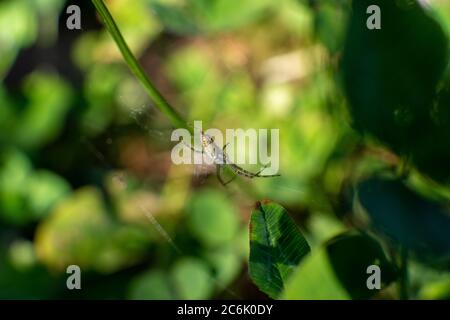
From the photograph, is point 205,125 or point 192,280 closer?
point 192,280

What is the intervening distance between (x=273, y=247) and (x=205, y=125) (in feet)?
2.01

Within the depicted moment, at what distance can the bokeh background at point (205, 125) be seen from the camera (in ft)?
1.77

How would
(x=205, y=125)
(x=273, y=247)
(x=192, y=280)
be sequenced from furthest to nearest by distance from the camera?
1. (x=205, y=125)
2. (x=192, y=280)
3. (x=273, y=247)

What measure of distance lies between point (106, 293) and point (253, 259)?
71cm

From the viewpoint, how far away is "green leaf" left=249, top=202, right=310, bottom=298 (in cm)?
50

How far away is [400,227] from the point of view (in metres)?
0.52

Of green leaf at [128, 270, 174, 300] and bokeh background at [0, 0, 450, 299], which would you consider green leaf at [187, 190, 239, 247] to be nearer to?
bokeh background at [0, 0, 450, 299]

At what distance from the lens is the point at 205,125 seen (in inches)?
43.9

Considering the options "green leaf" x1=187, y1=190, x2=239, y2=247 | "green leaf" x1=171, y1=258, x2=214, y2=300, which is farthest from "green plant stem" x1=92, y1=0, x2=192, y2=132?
"green leaf" x1=187, y1=190, x2=239, y2=247

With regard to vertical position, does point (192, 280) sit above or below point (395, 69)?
below

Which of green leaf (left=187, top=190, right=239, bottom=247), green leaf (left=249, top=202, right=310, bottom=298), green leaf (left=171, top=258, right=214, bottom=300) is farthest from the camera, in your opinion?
green leaf (left=187, top=190, right=239, bottom=247)

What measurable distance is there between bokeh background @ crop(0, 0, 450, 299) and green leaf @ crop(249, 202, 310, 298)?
6 centimetres

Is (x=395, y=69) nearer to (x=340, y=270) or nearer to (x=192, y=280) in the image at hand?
(x=340, y=270)

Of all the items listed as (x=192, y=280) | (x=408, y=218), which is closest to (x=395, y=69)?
(x=408, y=218)
